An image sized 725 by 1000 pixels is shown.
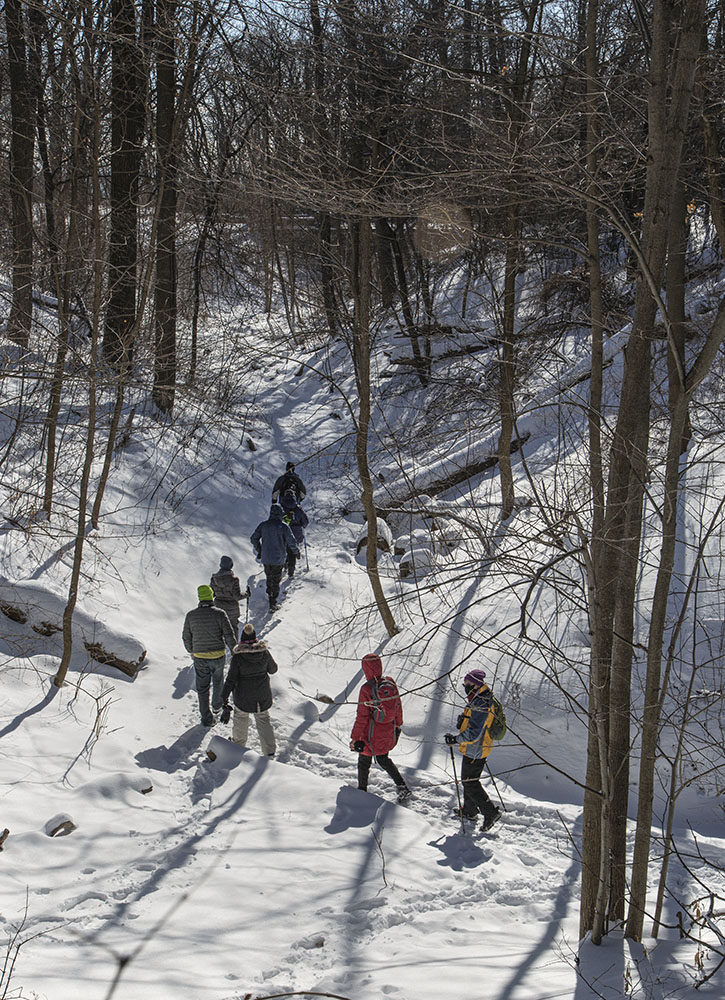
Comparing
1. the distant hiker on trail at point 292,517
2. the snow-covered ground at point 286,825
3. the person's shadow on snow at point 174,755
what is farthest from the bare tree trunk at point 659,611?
the distant hiker on trail at point 292,517

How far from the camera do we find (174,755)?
25.8 ft

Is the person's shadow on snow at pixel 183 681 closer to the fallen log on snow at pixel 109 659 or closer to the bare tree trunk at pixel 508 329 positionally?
the fallen log on snow at pixel 109 659

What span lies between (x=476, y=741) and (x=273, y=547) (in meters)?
5.47

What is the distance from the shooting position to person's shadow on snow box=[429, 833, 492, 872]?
6.48m

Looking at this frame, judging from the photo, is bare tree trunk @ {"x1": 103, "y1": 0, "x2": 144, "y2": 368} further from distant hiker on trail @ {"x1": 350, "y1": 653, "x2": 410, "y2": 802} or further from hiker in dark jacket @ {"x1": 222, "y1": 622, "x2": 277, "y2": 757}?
distant hiker on trail @ {"x1": 350, "y1": 653, "x2": 410, "y2": 802}

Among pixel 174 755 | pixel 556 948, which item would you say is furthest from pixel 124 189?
pixel 556 948

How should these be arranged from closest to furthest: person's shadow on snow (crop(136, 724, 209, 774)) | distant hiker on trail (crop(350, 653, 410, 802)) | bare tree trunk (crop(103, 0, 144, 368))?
distant hiker on trail (crop(350, 653, 410, 802))
person's shadow on snow (crop(136, 724, 209, 774))
bare tree trunk (crop(103, 0, 144, 368))

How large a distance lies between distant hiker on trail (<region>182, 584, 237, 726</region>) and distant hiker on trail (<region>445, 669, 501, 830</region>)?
2850mm

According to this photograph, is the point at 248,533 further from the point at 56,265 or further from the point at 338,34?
the point at 338,34

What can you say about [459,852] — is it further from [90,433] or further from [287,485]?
[287,485]

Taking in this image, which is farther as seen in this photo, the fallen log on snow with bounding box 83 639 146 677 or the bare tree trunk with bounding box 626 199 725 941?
the fallen log on snow with bounding box 83 639 146 677

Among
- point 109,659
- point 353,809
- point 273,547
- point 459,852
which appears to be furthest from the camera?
point 273,547

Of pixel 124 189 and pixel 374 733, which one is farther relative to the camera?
pixel 124 189

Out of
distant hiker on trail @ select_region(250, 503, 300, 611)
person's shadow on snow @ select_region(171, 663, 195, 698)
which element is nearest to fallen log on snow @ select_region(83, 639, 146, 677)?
person's shadow on snow @ select_region(171, 663, 195, 698)
